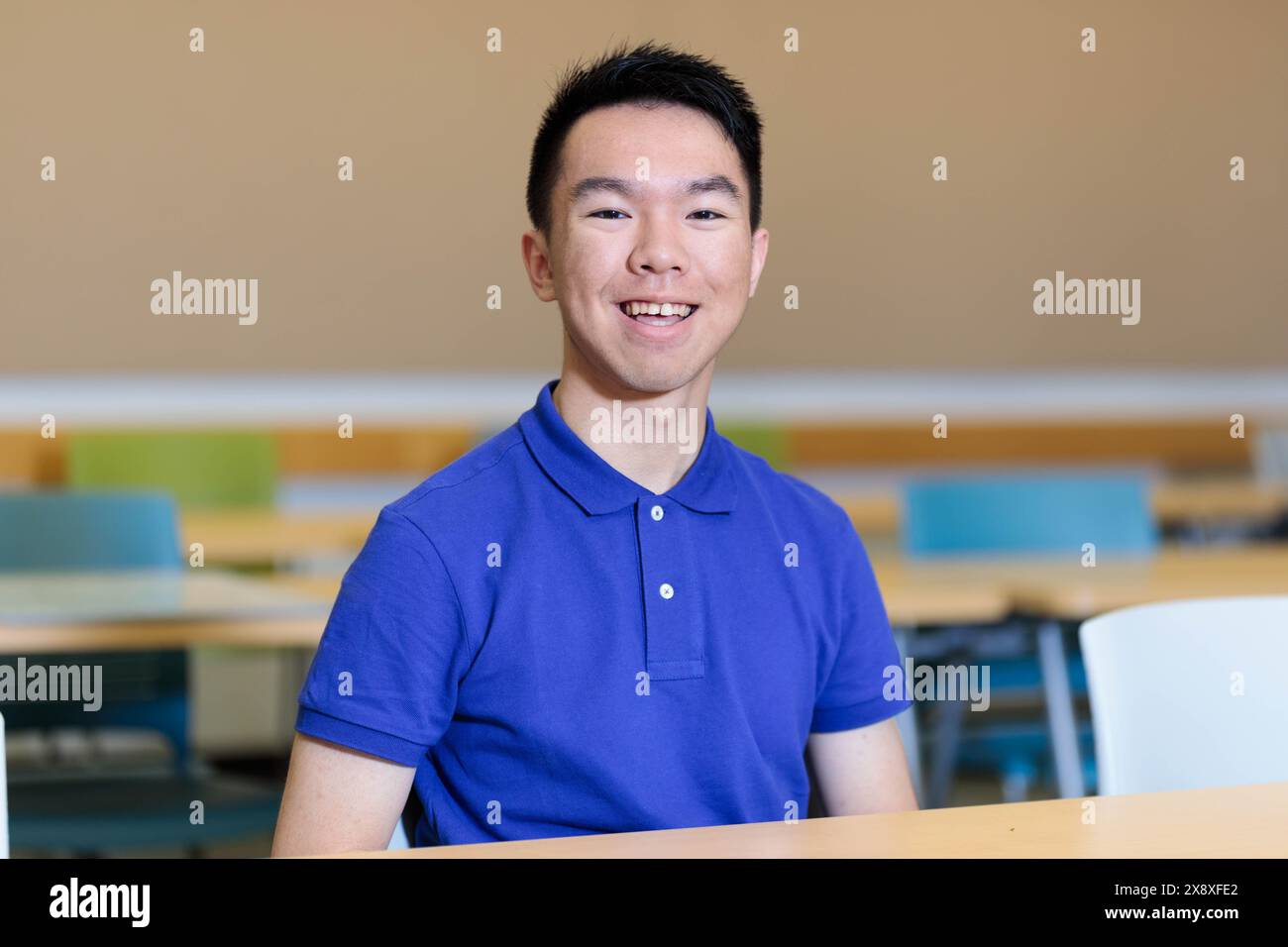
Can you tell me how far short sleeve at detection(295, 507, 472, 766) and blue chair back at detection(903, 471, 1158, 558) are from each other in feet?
6.84

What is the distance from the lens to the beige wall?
4.70m

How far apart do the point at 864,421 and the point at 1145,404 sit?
100cm

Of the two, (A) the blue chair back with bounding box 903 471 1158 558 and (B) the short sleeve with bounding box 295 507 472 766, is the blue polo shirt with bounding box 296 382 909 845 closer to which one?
(B) the short sleeve with bounding box 295 507 472 766

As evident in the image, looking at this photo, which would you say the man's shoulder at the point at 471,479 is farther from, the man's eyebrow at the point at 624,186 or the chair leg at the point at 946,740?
the chair leg at the point at 946,740

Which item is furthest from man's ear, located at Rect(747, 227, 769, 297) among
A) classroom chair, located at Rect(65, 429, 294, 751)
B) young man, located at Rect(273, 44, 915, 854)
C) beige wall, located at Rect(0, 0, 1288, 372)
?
beige wall, located at Rect(0, 0, 1288, 372)

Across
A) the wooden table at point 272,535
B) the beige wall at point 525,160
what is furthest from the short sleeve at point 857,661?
the beige wall at point 525,160

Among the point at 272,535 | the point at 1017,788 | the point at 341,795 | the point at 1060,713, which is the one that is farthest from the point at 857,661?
the point at 1017,788

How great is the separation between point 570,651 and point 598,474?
0.15 metres

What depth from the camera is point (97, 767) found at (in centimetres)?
261

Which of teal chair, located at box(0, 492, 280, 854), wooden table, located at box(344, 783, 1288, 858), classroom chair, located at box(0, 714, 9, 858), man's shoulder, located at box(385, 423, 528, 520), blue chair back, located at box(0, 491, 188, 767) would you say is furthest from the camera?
blue chair back, located at box(0, 491, 188, 767)

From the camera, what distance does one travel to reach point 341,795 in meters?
1.13
